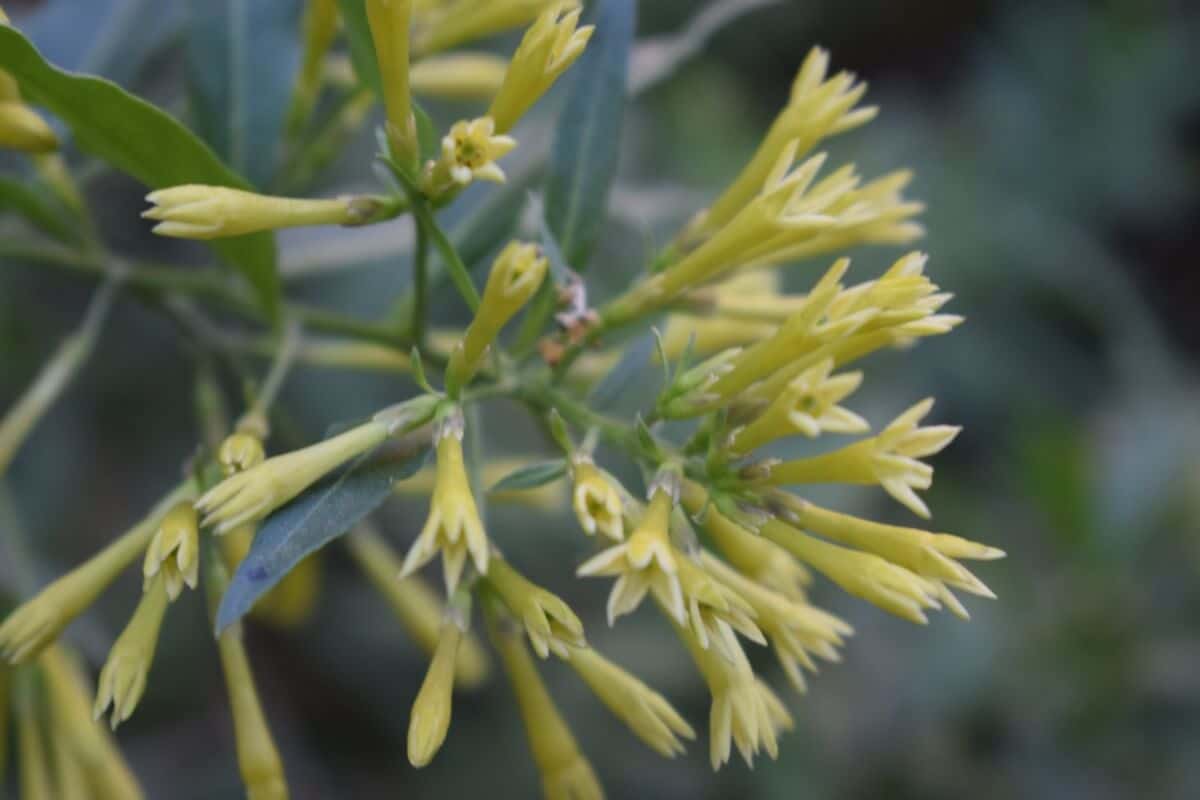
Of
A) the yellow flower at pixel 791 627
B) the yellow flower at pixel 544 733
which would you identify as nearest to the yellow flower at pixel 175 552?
the yellow flower at pixel 544 733

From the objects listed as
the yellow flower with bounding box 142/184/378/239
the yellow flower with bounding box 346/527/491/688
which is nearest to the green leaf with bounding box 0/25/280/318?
the yellow flower with bounding box 142/184/378/239

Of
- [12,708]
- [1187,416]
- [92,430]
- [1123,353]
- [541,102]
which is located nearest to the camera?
[12,708]

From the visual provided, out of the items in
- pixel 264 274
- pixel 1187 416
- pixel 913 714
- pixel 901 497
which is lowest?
pixel 913 714

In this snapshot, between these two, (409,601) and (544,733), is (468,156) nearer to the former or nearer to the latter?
(544,733)

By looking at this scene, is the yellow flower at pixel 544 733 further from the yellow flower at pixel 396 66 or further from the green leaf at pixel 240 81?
the green leaf at pixel 240 81

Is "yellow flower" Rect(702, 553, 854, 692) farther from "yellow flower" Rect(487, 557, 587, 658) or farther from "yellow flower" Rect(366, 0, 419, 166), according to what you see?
"yellow flower" Rect(366, 0, 419, 166)

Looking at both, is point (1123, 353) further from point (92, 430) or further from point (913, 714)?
point (92, 430)

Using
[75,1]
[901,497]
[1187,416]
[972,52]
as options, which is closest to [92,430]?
[75,1]
